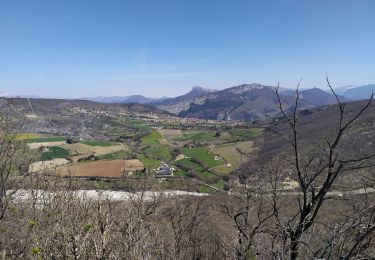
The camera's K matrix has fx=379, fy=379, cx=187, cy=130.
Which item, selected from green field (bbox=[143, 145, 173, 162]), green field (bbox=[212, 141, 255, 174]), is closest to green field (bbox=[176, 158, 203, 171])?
green field (bbox=[212, 141, 255, 174])

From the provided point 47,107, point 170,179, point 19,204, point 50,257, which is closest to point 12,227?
point 19,204

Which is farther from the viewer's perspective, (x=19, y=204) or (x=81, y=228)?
(x=19, y=204)

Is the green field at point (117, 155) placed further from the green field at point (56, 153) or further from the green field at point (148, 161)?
the green field at point (56, 153)

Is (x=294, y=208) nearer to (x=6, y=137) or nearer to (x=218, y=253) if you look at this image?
(x=218, y=253)

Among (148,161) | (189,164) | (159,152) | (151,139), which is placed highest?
(151,139)

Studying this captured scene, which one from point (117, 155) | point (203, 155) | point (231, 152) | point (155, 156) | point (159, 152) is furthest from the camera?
point (159, 152)

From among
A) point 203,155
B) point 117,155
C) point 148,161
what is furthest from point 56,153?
point 203,155

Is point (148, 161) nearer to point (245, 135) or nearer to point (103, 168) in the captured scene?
point (103, 168)

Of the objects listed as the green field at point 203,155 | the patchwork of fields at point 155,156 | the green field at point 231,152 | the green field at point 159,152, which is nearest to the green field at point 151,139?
the patchwork of fields at point 155,156
